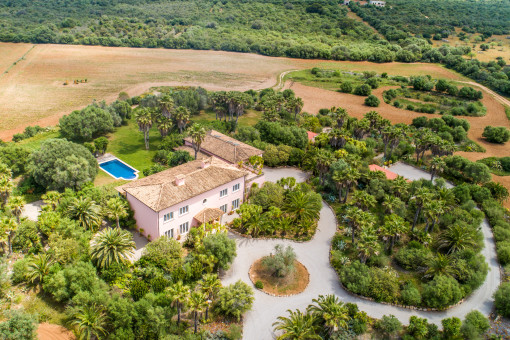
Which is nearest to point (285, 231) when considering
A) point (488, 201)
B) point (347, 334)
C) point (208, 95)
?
point (347, 334)

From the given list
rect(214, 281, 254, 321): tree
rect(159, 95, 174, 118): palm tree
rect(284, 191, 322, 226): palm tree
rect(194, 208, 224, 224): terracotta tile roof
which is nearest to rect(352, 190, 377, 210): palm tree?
rect(284, 191, 322, 226): palm tree

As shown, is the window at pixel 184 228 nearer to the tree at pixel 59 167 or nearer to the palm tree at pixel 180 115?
the tree at pixel 59 167

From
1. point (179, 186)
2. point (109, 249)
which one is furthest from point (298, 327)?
point (179, 186)

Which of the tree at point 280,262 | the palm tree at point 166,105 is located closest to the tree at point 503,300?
the tree at point 280,262

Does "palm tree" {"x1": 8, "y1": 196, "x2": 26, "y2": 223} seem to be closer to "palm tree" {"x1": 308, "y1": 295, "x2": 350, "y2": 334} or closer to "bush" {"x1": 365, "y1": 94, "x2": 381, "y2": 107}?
"palm tree" {"x1": 308, "y1": 295, "x2": 350, "y2": 334}

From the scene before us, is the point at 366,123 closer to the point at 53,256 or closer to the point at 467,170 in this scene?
the point at 467,170
